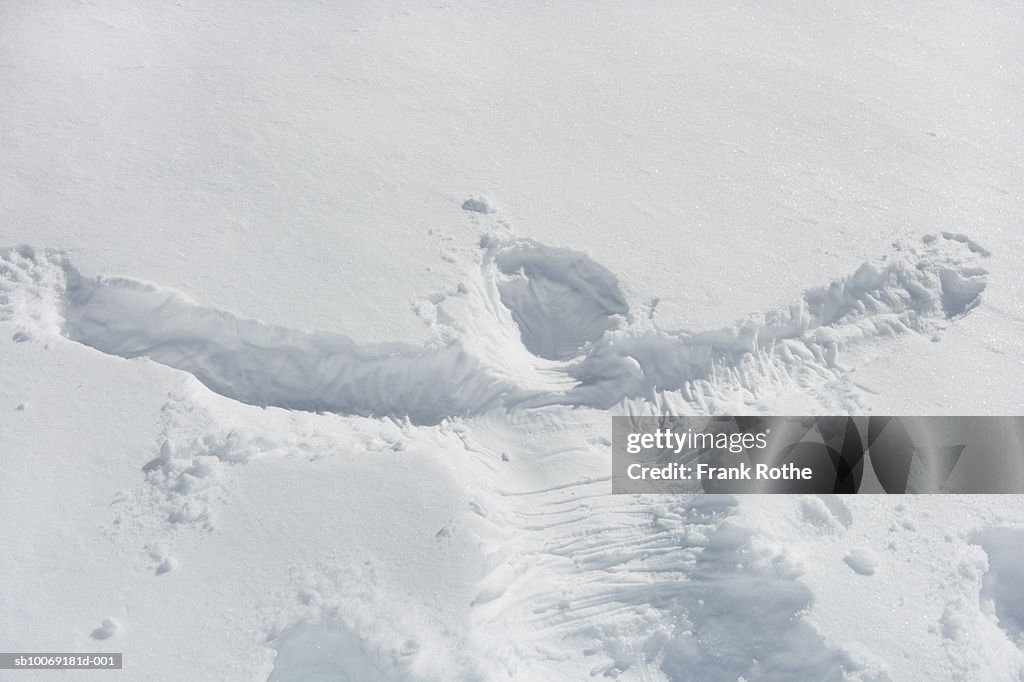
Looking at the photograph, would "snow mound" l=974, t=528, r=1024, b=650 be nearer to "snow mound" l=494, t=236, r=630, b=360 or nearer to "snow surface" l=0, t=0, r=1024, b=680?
"snow surface" l=0, t=0, r=1024, b=680

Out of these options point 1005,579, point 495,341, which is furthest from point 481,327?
point 1005,579

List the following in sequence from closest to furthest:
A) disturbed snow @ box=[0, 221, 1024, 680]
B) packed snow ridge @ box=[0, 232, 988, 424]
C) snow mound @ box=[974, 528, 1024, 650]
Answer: disturbed snow @ box=[0, 221, 1024, 680], snow mound @ box=[974, 528, 1024, 650], packed snow ridge @ box=[0, 232, 988, 424]

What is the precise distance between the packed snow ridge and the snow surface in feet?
0.06

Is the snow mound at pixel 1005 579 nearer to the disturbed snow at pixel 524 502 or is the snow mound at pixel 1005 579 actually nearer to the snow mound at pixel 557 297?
the disturbed snow at pixel 524 502

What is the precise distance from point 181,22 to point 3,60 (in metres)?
1.27

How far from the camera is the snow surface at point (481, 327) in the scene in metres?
3.71

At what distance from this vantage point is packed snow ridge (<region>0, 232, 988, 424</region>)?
4480 millimetres

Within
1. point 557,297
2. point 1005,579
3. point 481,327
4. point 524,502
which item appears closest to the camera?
point 1005,579

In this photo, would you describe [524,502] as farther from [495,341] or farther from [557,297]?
[557,297]

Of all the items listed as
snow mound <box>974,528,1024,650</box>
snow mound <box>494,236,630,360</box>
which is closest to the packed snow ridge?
snow mound <box>494,236,630,360</box>

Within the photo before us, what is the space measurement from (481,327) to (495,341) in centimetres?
11

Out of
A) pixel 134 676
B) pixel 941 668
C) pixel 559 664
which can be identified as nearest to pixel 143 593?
pixel 134 676

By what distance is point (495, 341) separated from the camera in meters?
4.68

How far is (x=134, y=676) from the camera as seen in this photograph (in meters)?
3.40
